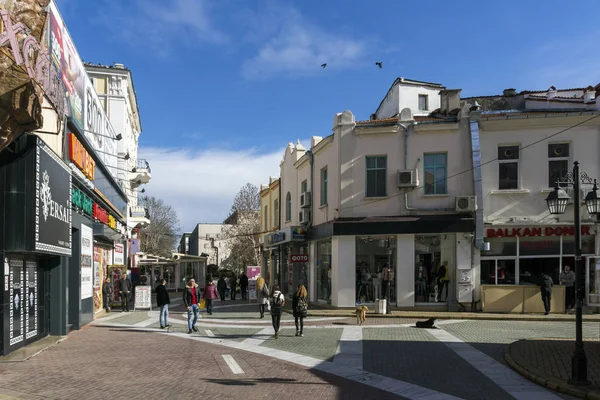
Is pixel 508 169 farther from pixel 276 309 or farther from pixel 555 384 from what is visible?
pixel 555 384

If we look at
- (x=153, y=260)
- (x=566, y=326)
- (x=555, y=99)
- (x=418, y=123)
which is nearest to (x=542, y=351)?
(x=566, y=326)

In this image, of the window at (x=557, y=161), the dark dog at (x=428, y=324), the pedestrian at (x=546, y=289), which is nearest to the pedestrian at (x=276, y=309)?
the dark dog at (x=428, y=324)

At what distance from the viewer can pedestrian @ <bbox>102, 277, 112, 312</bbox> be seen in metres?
24.6

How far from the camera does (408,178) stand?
2419 centimetres

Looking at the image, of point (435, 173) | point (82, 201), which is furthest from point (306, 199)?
point (82, 201)

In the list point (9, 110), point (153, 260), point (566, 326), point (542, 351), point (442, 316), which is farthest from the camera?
point (153, 260)

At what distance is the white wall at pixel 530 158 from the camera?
23750 millimetres

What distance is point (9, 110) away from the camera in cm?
936

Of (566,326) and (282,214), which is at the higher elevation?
(282,214)

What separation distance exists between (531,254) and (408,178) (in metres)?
5.83

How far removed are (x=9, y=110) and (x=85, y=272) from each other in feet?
36.4

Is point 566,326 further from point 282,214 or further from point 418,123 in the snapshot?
point 282,214

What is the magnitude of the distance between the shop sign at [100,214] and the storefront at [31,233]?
5.37 metres

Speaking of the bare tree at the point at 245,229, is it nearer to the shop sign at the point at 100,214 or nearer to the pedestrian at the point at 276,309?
the shop sign at the point at 100,214
